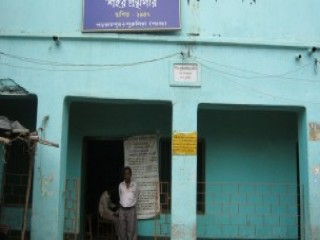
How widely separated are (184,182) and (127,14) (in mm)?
2963

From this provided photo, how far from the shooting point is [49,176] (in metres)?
7.88

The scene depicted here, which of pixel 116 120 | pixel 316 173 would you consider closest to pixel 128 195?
pixel 116 120

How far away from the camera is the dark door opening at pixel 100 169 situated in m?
9.78

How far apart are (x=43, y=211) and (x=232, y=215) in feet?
11.4

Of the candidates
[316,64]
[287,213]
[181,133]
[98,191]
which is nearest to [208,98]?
[181,133]

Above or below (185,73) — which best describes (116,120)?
below

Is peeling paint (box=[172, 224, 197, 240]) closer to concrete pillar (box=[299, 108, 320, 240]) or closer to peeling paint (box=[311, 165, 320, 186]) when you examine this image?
concrete pillar (box=[299, 108, 320, 240])

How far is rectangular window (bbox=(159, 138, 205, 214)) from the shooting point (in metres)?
9.09

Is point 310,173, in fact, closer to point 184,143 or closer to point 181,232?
point 184,143

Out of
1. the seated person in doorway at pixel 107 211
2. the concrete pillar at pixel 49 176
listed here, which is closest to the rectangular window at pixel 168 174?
the seated person in doorway at pixel 107 211

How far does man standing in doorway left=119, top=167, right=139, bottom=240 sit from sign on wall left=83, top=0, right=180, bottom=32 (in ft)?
8.52

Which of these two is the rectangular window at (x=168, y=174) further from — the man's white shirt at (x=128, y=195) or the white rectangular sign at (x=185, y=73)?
the white rectangular sign at (x=185, y=73)

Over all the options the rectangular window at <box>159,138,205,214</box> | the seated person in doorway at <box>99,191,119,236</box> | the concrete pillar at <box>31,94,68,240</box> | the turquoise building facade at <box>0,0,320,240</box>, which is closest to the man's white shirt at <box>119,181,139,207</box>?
the seated person in doorway at <box>99,191,119,236</box>

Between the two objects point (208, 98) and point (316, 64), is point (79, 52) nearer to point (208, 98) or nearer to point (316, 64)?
point (208, 98)
